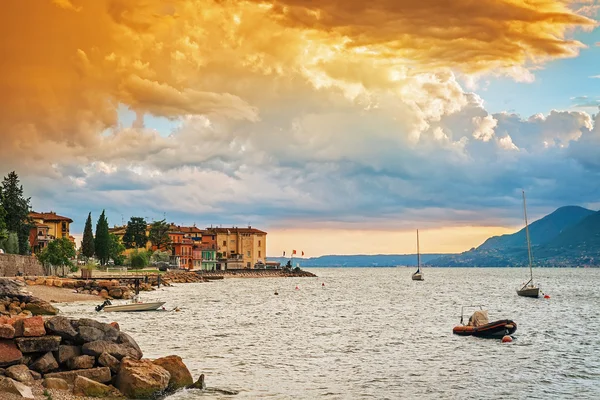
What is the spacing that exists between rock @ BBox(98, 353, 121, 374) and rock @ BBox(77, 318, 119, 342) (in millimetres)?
1207

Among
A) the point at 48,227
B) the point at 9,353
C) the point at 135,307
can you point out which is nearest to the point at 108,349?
the point at 9,353

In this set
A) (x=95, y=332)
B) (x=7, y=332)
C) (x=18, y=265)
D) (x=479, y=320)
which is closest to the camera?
(x=7, y=332)

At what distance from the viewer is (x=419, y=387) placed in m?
27.8

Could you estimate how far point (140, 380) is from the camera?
2277 centimetres

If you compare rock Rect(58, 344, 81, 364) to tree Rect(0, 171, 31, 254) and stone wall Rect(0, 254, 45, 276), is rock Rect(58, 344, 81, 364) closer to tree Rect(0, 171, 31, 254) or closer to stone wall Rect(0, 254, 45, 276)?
stone wall Rect(0, 254, 45, 276)

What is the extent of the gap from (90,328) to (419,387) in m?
13.4

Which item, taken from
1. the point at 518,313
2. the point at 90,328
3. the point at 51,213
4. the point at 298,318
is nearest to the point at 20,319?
the point at 90,328

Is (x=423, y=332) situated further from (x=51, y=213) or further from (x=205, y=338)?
(x=51, y=213)

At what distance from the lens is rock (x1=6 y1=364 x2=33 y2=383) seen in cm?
2172

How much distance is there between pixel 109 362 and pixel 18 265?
74.4 meters

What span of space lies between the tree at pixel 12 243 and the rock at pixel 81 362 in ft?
290

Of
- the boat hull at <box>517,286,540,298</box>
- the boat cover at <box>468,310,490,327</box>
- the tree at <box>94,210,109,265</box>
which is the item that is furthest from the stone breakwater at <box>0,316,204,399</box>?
the tree at <box>94,210,109,265</box>

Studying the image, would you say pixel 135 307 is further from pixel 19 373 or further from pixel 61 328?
pixel 19 373

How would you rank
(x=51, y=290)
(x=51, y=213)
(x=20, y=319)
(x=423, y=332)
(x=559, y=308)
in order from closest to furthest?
(x=20, y=319) → (x=423, y=332) → (x=559, y=308) → (x=51, y=290) → (x=51, y=213)
